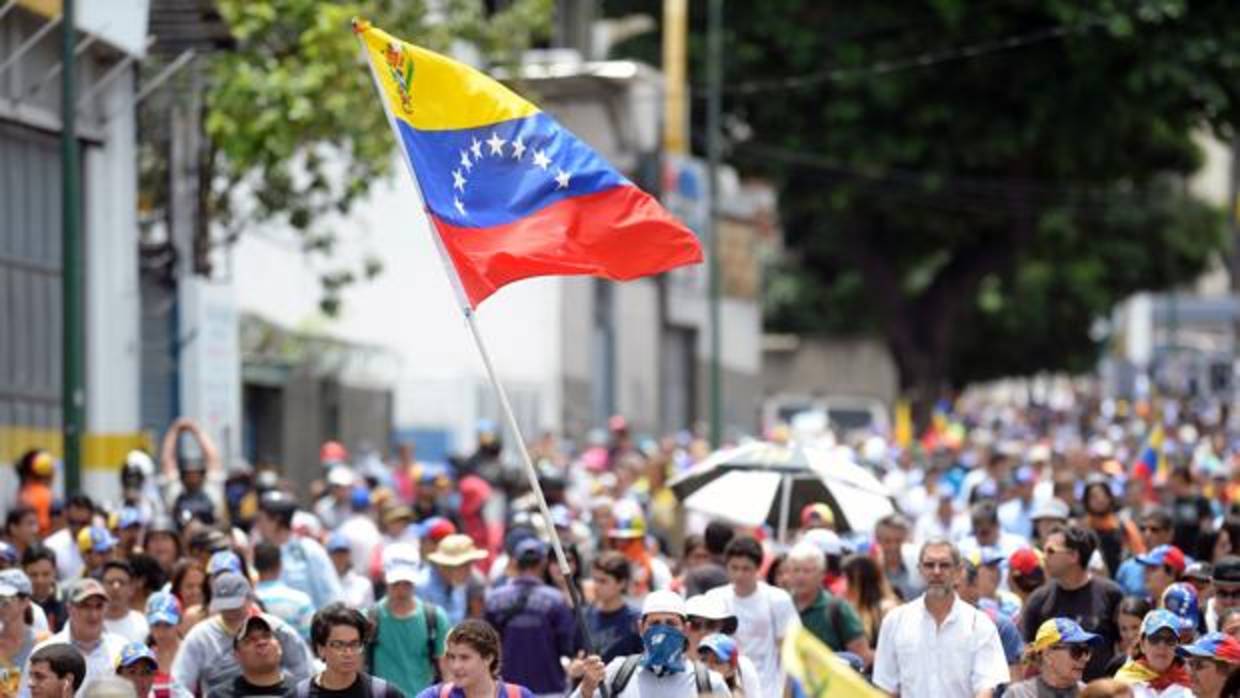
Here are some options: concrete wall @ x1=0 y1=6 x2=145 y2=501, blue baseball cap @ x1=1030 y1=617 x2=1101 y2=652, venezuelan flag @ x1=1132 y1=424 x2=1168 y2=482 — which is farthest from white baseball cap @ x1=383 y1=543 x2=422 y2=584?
venezuelan flag @ x1=1132 y1=424 x2=1168 y2=482

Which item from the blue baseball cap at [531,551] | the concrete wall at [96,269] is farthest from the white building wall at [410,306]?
the blue baseball cap at [531,551]

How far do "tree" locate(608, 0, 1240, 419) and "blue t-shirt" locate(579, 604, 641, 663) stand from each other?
80.8 ft

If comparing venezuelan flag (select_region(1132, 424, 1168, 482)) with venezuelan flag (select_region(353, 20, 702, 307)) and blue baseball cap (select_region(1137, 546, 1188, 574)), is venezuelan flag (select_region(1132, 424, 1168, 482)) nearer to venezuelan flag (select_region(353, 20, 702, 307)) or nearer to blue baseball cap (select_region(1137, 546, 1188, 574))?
blue baseball cap (select_region(1137, 546, 1188, 574))

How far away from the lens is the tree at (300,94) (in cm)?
2794

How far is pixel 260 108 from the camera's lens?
92.3ft

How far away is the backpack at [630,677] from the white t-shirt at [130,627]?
286cm

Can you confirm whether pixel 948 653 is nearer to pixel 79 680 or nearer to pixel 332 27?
pixel 79 680

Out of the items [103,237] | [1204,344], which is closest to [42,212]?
[103,237]

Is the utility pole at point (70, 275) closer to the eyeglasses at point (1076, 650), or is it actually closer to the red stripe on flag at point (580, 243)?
the red stripe on flag at point (580, 243)

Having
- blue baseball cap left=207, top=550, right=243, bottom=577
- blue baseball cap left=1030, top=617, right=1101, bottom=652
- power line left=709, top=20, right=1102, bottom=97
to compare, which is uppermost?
power line left=709, top=20, right=1102, bottom=97

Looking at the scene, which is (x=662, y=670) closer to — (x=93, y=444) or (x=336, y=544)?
(x=336, y=544)

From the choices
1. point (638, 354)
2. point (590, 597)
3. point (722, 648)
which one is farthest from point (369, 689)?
point (638, 354)

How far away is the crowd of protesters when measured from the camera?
12.0 m

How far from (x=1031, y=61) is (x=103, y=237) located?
20.1 m
